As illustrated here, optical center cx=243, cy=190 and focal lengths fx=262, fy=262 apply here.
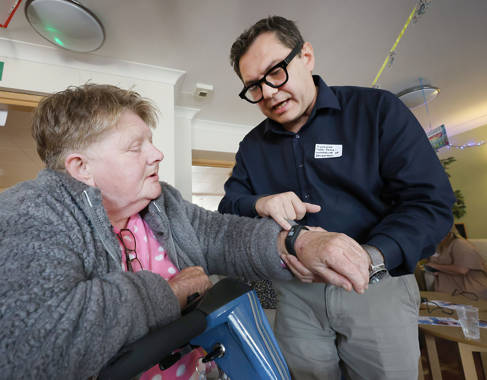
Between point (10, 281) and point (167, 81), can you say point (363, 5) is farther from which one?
Answer: point (10, 281)

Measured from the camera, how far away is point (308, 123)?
1.12 meters

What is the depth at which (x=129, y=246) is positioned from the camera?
3.05 ft

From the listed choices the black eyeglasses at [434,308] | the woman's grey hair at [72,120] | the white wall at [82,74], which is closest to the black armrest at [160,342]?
the woman's grey hair at [72,120]

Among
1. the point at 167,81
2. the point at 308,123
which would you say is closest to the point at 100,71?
the point at 167,81

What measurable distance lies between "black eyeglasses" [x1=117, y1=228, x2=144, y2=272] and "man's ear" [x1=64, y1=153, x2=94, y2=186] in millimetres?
208

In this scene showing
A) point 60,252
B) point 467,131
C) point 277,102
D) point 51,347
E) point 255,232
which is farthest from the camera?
point 467,131

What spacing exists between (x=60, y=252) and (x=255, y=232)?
58cm

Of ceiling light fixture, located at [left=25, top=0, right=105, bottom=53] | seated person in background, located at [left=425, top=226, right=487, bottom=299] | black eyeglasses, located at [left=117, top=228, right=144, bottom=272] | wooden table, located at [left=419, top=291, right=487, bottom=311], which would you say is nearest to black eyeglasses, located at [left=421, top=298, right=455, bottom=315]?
wooden table, located at [left=419, top=291, right=487, bottom=311]

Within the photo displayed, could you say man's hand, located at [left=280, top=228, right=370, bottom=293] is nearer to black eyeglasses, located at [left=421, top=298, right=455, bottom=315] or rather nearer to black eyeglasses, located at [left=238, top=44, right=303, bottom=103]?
black eyeglasses, located at [left=238, top=44, right=303, bottom=103]

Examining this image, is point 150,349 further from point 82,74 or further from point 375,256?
point 82,74

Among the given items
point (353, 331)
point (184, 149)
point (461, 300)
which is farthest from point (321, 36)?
point (461, 300)

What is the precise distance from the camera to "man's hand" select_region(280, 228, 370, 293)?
73 centimetres

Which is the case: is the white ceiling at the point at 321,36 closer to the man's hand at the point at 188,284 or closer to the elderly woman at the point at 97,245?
the elderly woman at the point at 97,245

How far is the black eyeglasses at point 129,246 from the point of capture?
0.86 metres
